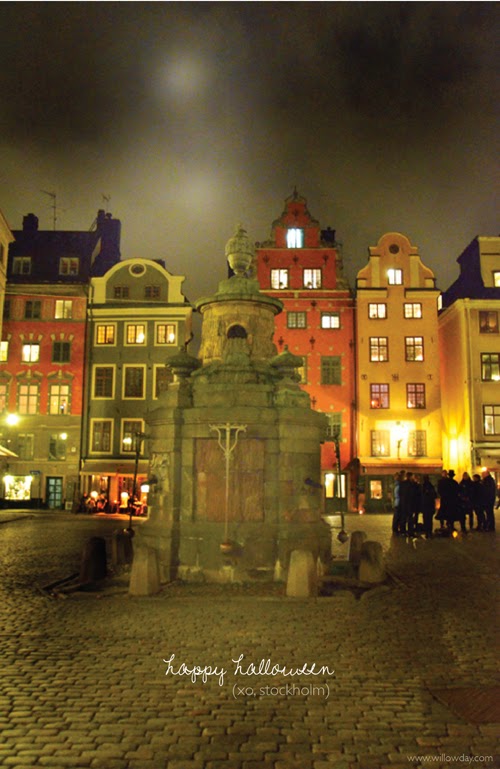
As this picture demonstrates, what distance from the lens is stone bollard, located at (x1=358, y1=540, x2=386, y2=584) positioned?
12820 millimetres

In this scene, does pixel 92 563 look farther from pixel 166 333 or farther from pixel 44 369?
pixel 44 369

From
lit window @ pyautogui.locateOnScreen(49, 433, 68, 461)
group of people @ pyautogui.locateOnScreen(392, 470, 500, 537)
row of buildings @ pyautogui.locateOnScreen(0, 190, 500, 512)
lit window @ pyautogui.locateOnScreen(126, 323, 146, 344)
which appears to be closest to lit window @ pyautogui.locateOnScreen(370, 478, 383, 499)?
row of buildings @ pyautogui.locateOnScreen(0, 190, 500, 512)

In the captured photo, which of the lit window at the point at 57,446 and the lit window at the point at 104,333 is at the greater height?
the lit window at the point at 104,333

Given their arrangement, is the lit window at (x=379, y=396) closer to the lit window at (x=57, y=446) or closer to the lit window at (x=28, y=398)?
the lit window at (x=57, y=446)

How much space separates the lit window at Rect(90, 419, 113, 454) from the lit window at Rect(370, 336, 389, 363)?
16.6 m

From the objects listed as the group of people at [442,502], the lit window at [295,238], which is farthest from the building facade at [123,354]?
the group of people at [442,502]

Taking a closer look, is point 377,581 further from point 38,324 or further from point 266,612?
point 38,324

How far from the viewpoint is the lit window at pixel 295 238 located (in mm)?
43562

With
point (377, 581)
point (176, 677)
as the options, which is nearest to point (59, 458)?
point (377, 581)

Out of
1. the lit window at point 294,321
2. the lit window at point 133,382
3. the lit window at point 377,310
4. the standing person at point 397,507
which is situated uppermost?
the lit window at point 377,310

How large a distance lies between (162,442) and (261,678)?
7.38 meters

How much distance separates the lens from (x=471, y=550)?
704 inches

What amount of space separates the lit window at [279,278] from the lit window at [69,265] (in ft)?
42.4

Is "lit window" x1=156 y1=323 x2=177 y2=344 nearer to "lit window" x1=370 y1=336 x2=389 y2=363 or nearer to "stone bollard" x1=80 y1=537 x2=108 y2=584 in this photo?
"lit window" x1=370 y1=336 x2=389 y2=363
